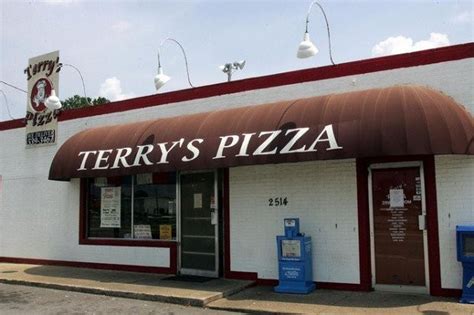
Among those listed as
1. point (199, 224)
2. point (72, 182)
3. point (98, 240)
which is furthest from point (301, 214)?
point (72, 182)

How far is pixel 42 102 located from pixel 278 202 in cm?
828

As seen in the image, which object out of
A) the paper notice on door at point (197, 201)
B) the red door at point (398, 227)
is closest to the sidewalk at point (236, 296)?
the red door at point (398, 227)

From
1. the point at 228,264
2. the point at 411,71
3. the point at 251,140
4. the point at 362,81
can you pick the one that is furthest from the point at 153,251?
the point at 411,71

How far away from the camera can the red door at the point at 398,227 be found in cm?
906

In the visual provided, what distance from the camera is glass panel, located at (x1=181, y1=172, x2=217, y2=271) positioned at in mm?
11422

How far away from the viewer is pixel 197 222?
38.2ft

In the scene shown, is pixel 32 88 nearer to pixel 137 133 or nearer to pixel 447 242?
pixel 137 133

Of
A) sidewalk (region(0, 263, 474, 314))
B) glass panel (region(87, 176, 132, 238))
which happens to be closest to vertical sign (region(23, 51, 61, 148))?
glass panel (region(87, 176, 132, 238))

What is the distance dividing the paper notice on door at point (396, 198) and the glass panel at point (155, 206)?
5.01m

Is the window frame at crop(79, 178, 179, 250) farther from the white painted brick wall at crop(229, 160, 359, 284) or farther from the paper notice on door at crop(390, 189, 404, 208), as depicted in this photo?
A: the paper notice on door at crop(390, 189, 404, 208)

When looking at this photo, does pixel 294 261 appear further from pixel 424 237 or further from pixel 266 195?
pixel 424 237

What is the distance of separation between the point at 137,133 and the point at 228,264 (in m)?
3.55

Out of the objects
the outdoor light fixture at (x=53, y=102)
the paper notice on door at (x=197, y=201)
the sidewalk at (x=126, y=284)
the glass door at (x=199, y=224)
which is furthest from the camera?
the outdoor light fixture at (x=53, y=102)

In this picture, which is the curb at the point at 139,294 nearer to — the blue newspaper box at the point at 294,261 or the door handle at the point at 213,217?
the blue newspaper box at the point at 294,261
